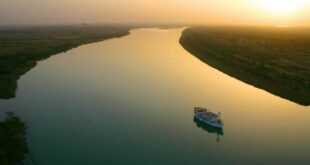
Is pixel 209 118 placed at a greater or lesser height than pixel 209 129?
greater

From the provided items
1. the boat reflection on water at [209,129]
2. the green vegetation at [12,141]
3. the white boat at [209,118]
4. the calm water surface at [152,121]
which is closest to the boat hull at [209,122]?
the white boat at [209,118]

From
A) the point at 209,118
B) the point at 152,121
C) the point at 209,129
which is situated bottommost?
the point at 209,129

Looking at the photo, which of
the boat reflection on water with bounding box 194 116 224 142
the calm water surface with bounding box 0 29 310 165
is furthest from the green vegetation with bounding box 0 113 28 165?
the boat reflection on water with bounding box 194 116 224 142

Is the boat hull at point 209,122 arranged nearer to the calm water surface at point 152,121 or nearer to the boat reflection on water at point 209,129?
the boat reflection on water at point 209,129

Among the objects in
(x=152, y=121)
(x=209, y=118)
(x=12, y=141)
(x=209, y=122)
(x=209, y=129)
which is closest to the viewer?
(x=12, y=141)

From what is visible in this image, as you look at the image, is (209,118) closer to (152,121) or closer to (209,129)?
(209,129)

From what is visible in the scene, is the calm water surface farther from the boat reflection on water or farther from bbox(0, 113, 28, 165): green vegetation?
bbox(0, 113, 28, 165): green vegetation

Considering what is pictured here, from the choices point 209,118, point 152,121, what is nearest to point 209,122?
point 209,118
